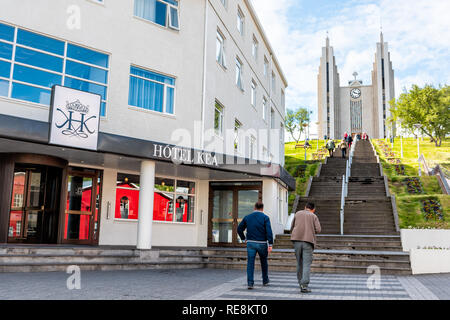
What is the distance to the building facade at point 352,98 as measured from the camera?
346ft

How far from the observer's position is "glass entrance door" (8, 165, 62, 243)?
13.4 meters

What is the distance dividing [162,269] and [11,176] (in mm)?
5141

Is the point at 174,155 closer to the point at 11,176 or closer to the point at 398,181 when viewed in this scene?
the point at 11,176

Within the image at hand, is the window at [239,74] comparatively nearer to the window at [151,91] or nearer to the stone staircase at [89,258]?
→ the window at [151,91]

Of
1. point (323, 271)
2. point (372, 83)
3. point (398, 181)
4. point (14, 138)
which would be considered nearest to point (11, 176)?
point (14, 138)

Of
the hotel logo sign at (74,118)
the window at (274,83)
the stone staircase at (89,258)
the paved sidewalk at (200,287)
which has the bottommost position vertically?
the paved sidewalk at (200,287)

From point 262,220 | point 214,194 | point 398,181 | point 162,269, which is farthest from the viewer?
point 398,181

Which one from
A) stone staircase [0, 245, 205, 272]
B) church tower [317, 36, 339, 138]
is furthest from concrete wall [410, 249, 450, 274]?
church tower [317, 36, 339, 138]

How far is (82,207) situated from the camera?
579 inches

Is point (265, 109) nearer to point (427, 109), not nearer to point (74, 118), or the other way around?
point (74, 118)

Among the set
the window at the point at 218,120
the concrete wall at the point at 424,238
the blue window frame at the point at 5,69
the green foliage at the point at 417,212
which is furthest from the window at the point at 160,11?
the green foliage at the point at 417,212

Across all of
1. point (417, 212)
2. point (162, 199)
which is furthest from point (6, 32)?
point (417, 212)

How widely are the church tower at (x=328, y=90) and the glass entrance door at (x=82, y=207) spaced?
95905 mm
